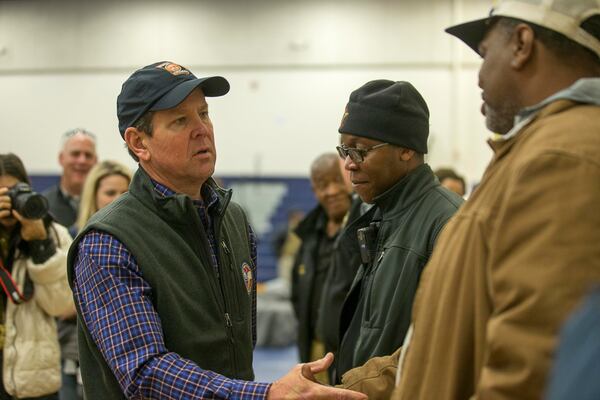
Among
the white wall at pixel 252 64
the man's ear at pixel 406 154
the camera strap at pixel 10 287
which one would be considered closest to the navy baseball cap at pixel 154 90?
the man's ear at pixel 406 154

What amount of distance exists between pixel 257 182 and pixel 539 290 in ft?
36.4

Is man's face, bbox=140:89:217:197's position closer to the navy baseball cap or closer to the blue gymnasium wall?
the navy baseball cap

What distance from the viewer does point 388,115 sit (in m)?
2.61

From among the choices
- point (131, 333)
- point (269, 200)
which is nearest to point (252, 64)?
point (269, 200)

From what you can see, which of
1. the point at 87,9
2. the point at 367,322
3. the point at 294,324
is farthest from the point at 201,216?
the point at 87,9

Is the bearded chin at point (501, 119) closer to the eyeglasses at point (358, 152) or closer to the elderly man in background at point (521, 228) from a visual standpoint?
the elderly man in background at point (521, 228)

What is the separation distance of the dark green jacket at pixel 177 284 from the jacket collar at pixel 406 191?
573 millimetres

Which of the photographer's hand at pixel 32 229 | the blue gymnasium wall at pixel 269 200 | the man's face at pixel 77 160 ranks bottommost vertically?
the blue gymnasium wall at pixel 269 200

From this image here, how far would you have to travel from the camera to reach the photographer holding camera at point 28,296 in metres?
3.41

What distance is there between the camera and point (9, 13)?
12352 millimetres

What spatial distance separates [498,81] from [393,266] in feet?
3.15

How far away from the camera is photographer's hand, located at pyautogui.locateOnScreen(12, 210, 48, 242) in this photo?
349 centimetres

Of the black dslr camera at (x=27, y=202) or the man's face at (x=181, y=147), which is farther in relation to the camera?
the black dslr camera at (x=27, y=202)

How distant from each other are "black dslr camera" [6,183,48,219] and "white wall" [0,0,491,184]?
847 cm
